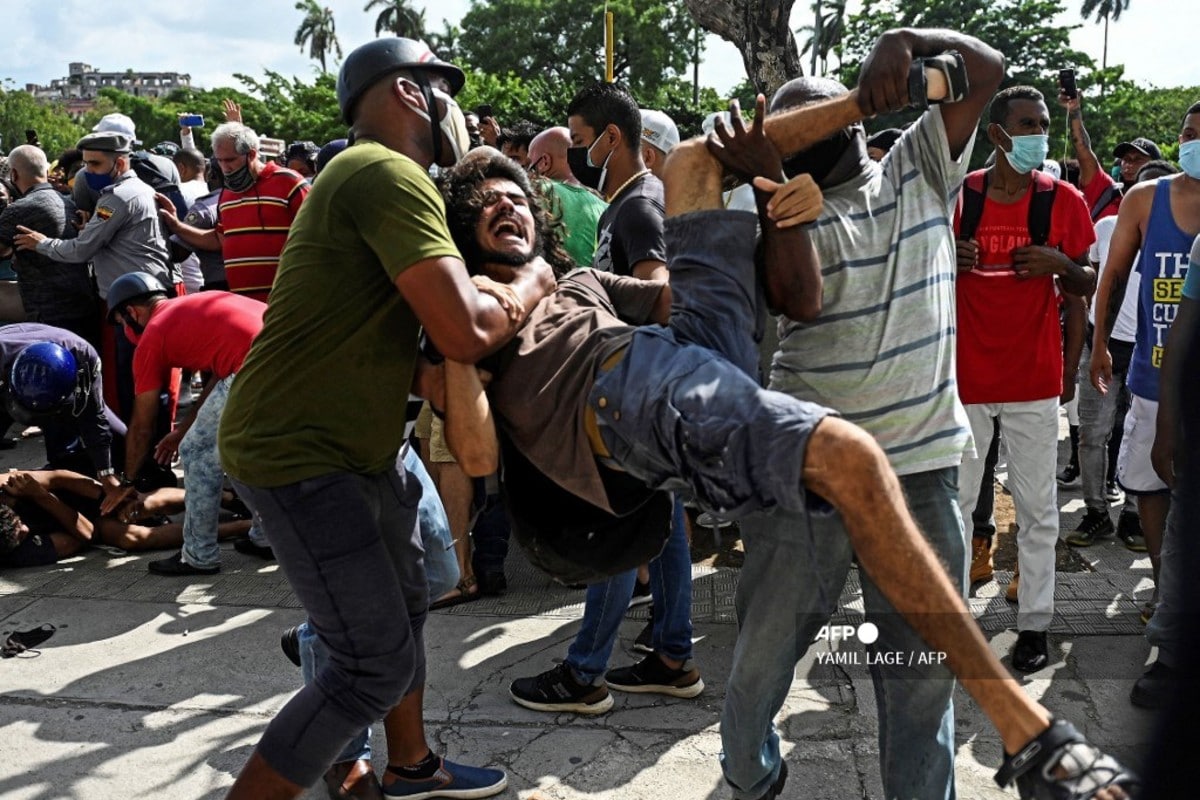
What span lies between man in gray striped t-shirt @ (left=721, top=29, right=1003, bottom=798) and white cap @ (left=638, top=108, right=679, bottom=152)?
2041 mm

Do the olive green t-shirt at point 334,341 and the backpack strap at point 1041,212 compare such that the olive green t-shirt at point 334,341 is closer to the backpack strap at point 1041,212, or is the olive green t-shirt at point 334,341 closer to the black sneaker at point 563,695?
the black sneaker at point 563,695

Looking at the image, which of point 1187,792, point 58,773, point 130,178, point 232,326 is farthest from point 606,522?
point 130,178

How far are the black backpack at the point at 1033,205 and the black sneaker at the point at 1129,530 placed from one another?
2.15 meters

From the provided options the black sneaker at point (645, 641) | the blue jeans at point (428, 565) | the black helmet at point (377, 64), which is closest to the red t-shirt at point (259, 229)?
the black sneaker at point (645, 641)

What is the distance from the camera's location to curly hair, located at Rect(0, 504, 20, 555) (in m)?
5.23

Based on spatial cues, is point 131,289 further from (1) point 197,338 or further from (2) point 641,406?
(2) point 641,406

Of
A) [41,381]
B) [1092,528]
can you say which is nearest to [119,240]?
[41,381]

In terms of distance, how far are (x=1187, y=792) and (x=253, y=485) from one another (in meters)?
2.13

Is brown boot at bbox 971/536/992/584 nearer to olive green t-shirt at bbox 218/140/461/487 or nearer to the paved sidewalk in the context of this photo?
the paved sidewalk

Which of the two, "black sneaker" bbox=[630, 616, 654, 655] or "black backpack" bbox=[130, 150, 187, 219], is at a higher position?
"black backpack" bbox=[130, 150, 187, 219]

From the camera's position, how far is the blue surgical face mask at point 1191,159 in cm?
→ 437

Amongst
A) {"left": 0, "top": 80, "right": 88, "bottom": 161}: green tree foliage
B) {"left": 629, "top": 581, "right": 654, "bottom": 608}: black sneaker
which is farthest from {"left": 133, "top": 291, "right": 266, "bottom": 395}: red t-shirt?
{"left": 0, "top": 80, "right": 88, "bottom": 161}: green tree foliage

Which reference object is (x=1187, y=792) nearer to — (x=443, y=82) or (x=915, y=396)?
(x=915, y=396)

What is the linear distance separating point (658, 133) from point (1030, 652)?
268 cm
